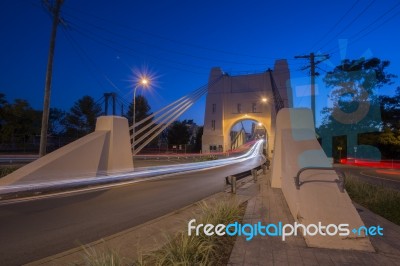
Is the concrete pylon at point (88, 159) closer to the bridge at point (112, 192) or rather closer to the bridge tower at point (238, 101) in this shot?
the bridge at point (112, 192)

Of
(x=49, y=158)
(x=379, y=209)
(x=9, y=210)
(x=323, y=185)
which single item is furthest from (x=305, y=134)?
(x=49, y=158)

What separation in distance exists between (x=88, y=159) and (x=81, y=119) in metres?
40.2

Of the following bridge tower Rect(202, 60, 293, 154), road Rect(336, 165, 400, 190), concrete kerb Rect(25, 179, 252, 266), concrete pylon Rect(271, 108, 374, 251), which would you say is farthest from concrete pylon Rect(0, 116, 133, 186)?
bridge tower Rect(202, 60, 293, 154)

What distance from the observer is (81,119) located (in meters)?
54.7

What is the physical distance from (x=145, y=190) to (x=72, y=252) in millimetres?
8537

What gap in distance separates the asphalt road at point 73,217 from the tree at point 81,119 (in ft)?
143

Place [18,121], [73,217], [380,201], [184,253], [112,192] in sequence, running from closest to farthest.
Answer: [184,253]
[73,217]
[380,201]
[112,192]
[18,121]

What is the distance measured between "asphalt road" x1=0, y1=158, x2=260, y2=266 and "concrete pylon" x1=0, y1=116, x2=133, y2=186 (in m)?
2.74

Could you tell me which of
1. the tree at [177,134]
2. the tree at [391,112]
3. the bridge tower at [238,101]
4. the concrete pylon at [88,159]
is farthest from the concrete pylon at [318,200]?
the tree at [177,134]

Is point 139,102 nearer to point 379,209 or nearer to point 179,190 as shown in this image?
point 179,190

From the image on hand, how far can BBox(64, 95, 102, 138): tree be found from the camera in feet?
177

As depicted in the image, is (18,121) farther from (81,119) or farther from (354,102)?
(354,102)

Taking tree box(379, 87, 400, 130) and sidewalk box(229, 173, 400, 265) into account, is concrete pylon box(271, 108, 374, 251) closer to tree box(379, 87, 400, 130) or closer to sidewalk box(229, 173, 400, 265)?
sidewalk box(229, 173, 400, 265)

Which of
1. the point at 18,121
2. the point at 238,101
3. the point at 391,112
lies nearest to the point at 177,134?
the point at 238,101
